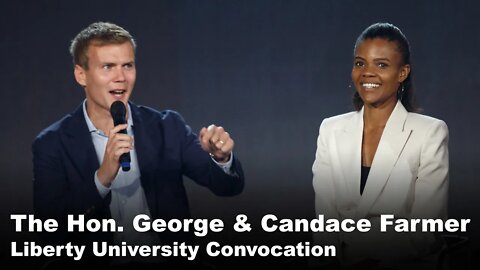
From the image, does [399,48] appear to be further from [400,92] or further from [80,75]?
[80,75]

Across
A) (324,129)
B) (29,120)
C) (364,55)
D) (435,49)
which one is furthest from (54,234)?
(435,49)

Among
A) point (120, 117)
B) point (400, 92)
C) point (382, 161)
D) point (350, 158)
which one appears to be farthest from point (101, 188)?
point (400, 92)

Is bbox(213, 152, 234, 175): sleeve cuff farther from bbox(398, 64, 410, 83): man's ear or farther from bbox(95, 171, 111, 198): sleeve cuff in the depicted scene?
bbox(398, 64, 410, 83): man's ear

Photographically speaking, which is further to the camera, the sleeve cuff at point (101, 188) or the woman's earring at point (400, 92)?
the woman's earring at point (400, 92)

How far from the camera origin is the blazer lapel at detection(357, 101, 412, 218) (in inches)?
162

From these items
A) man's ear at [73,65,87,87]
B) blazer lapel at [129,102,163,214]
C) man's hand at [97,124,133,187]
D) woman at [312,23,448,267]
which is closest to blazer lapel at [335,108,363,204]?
woman at [312,23,448,267]

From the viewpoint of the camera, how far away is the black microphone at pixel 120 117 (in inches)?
149

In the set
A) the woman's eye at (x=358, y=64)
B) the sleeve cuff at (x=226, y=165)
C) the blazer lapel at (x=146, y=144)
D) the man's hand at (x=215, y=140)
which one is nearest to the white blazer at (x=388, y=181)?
the woman's eye at (x=358, y=64)

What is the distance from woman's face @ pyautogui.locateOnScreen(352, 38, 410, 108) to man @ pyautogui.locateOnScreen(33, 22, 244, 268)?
756 mm

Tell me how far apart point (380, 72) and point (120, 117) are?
50.7 inches

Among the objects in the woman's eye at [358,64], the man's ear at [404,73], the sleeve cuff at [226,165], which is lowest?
the sleeve cuff at [226,165]

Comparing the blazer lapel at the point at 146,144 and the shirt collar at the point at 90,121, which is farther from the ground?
→ the shirt collar at the point at 90,121

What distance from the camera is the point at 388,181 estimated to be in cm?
408

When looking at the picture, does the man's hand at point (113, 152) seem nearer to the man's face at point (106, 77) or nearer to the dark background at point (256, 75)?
the man's face at point (106, 77)
